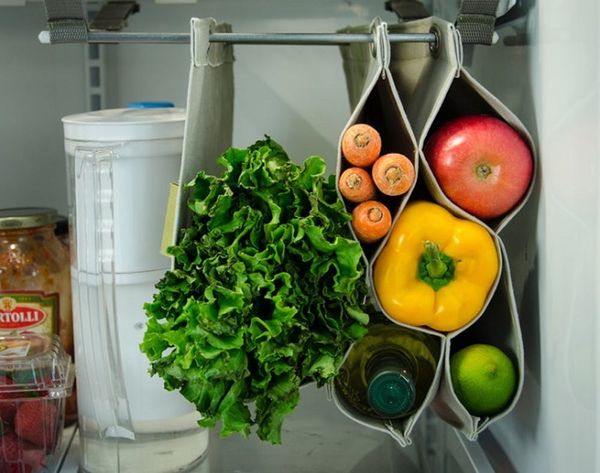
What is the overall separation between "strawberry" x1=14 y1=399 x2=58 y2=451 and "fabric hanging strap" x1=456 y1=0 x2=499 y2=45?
0.60 m

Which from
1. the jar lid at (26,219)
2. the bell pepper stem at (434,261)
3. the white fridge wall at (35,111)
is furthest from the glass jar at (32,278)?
the bell pepper stem at (434,261)

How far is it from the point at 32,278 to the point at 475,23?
60 cm

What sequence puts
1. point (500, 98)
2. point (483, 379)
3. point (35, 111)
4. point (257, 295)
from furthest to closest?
point (35, 111)
point (500, 98)
point (483, 379)
point (257, 295)

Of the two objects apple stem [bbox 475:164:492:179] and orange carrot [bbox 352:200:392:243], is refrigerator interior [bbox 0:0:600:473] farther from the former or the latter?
orange carrot [bbox 352:200:392:243]

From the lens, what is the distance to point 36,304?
100 cm

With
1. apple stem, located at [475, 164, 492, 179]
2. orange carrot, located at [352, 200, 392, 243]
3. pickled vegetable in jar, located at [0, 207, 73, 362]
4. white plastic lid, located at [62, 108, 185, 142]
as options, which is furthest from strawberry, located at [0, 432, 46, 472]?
apple stem, located at [475, 164, 492, 179]

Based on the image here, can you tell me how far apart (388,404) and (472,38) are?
0.38m

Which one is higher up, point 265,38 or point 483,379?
point 265,38

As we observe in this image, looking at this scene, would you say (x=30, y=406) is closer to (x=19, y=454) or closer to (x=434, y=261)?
(x=19, y=454)

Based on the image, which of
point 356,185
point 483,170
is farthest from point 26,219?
point 483,170

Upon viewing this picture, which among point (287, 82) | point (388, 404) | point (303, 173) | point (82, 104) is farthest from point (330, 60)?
point (388, 404)

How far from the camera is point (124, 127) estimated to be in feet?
2.86

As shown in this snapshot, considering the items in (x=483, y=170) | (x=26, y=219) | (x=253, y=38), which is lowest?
(x=26, y=219)

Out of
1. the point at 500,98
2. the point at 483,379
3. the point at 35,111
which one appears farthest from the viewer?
the point at 35,111
